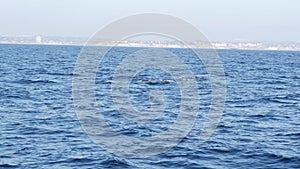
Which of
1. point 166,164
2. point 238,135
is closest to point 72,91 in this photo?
point 238,135

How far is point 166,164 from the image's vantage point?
1834cm

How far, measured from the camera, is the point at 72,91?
141ft

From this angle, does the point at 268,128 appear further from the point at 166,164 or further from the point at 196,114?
the point at 166,164

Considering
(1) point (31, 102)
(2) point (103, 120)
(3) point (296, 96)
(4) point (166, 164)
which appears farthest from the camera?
(3) point (296, 96)

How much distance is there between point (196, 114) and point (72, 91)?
53.6 feet

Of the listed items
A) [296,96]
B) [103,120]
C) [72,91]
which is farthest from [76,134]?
[296,96]

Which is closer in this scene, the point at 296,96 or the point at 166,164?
the point at 166,164

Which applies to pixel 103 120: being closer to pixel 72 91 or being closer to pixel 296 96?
pixel 72 91

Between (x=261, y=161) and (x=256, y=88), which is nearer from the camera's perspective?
(x=261, y=161)

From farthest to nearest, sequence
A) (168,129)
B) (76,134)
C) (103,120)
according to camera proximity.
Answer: (103,120) < (168,129) < (76,134)

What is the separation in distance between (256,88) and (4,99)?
85.5ft

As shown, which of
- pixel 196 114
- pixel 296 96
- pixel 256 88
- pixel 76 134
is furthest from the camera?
pixel 256 88

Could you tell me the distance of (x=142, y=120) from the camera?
27891 mm

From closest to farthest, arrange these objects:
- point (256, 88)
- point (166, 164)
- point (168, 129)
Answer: point (166, 164)
point (168, 129)
point (256, 88)
